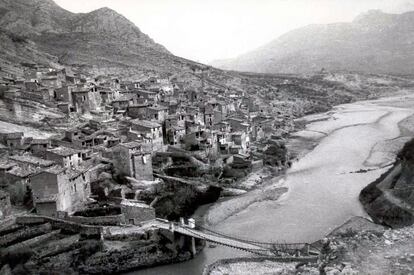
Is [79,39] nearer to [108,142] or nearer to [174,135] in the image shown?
[174,135]

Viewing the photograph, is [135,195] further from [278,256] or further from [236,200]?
[278,256]

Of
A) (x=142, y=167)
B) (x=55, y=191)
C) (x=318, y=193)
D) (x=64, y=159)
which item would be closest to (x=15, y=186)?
(x=55, y=191)

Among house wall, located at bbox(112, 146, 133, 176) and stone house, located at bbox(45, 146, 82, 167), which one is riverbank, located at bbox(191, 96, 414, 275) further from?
stone house, located at bbox(45, 146, 82, 167)

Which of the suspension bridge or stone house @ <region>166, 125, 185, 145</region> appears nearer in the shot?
the suspension bridge

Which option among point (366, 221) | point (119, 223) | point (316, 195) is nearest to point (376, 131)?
point (316, 195)

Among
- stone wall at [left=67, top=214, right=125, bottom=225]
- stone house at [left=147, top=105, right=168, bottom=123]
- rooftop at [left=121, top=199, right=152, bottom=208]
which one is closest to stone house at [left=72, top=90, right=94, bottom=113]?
stone house at [left=147, top=105, right=168, bottom=123]

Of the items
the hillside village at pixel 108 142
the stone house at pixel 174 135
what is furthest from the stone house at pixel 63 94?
the stone house at pixel 174 135
